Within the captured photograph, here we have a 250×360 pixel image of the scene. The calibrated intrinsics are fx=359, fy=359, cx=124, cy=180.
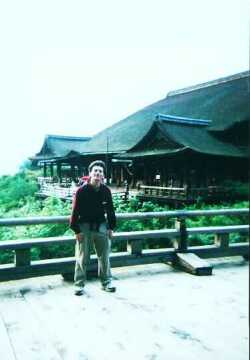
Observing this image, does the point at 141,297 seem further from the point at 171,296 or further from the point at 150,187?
the point at 150,187

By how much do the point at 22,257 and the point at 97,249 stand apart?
75 cm

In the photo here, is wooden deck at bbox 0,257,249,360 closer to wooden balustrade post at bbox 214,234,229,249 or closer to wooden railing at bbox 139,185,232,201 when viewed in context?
wooden balustrade post at bbox 214,234,229,249

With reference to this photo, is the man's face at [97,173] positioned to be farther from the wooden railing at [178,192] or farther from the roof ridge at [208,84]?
the roof ridge at [208,84]

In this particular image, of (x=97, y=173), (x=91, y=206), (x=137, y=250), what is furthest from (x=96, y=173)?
(x=137, y=250)

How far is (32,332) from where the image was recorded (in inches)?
97.7

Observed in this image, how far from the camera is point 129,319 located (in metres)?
2.71

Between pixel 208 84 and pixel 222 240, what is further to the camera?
pixel 208 84

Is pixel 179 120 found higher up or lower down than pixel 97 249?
higher up

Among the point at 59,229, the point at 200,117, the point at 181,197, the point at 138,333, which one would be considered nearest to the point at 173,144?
the point at 200,117

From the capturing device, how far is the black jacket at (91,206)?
11.0ft

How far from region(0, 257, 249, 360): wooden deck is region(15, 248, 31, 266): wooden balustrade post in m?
0.22

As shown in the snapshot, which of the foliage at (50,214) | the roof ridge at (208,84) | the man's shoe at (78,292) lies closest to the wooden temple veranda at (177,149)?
the roof ridge at (208,84)

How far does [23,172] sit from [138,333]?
4.97 meters

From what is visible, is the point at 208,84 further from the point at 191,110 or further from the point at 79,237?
the point at 79,237
